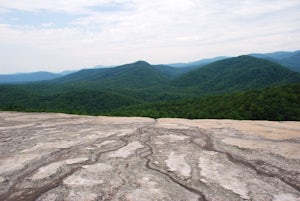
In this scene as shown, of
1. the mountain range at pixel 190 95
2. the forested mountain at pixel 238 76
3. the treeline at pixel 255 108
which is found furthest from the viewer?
the forested mountain at pixel 238 76

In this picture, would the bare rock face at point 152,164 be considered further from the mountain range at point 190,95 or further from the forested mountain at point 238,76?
the forested mountain at point 238,76

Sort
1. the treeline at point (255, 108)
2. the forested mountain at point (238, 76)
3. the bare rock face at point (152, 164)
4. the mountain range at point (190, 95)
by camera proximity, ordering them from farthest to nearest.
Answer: the forested mountain at point (238, 76) → the mountain range at point (190, 95) → the treeline at point (255, 108) → the bare rock face at point (152, 164)

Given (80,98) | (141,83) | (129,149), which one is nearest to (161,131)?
(129,149)

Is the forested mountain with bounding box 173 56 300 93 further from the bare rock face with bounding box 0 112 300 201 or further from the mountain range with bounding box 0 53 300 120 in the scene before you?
the bare rock face with bounding box 0 112 300 201

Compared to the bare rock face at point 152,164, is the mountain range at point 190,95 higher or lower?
lower

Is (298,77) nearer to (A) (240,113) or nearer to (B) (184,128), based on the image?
(A) (240,113)

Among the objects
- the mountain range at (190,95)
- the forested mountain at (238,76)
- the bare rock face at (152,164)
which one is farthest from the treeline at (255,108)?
the forested mountain at (238,76)

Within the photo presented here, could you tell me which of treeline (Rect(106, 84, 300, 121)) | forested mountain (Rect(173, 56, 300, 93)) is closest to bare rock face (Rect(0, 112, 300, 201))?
treeline (Rect(106, 84, 300, 121))
